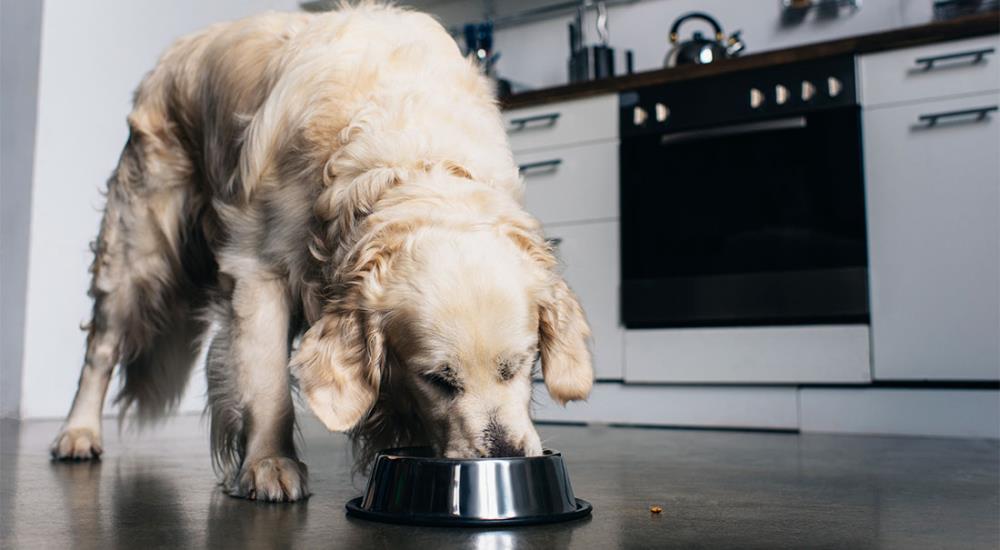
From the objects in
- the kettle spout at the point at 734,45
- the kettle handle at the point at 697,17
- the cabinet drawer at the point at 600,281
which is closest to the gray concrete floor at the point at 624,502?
the cabinet drawer at the point at 600,281

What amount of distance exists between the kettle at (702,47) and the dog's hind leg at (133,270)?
7.79 feet

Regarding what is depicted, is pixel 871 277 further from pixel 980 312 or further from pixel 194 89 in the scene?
pixel 194 89

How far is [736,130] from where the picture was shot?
4.14 meters

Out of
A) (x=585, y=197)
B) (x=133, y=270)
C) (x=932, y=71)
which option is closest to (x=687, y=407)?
(x=585, y=197)

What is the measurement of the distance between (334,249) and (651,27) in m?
3.58

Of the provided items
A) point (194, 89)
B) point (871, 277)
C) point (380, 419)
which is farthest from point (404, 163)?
point (871, 277)

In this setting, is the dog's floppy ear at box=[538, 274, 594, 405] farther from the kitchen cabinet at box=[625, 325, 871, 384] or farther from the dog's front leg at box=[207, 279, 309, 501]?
the kitchen cabinet at box=[625, 325, 871, 384]

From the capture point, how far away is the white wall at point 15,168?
4.61 metres

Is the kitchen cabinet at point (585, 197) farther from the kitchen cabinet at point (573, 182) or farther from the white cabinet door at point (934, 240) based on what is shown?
the white cabinet door at point (934, 240)

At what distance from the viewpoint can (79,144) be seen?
482cm

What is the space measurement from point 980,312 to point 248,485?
2674 mm

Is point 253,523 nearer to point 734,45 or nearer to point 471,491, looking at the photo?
point 471,491

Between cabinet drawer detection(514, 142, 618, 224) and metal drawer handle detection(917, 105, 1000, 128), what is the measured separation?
122 centimetres

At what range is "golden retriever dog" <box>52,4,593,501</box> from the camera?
69.6 inches
